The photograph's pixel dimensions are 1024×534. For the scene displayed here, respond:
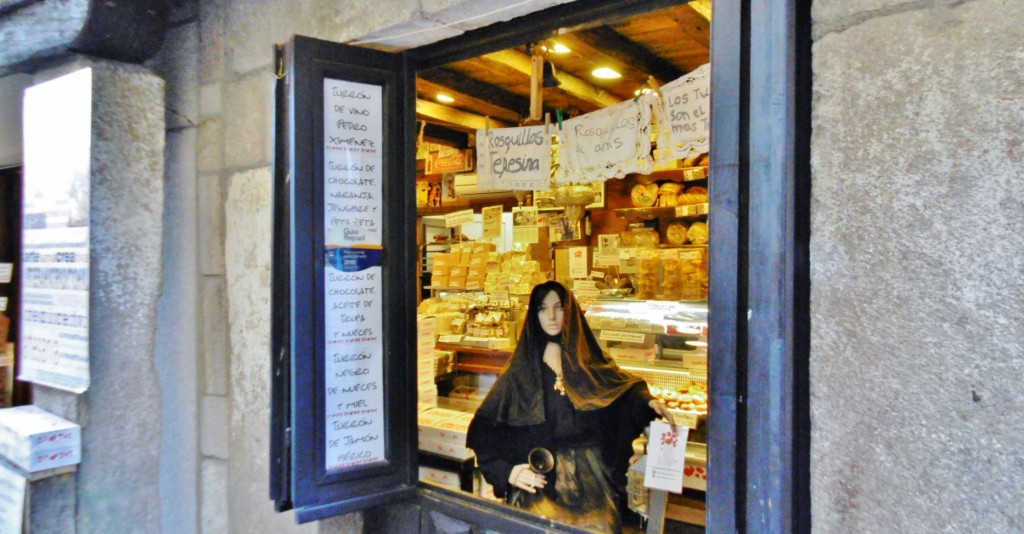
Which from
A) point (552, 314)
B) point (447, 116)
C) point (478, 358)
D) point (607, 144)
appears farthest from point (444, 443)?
point (447, 116)

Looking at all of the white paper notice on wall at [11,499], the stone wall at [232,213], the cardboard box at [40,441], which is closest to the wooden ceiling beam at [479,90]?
the stone wall at [232,213]

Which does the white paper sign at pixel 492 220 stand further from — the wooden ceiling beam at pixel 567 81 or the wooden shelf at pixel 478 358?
the wooden shelf at pixel 478 358

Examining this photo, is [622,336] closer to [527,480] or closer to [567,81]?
[527,480]

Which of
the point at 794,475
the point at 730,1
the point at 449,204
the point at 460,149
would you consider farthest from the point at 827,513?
the point at 449,204

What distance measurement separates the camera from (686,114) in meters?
2.80

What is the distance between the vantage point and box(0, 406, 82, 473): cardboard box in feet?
9.01

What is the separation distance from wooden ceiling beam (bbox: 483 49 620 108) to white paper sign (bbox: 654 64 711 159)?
3.36 ft

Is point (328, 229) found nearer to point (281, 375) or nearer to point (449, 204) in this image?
point (281, 375)

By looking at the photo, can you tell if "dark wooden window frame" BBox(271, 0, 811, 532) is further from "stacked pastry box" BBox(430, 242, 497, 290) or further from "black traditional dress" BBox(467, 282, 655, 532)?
"stacked pastry box" BBox(430, 242, 497, 290)

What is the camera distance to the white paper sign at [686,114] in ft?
9.00

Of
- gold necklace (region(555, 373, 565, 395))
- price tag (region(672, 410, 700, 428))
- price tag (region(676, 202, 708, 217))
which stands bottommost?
price tag (region(672, 410, 700, 428))

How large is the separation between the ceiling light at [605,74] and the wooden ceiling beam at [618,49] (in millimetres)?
157

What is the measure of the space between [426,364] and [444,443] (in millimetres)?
591

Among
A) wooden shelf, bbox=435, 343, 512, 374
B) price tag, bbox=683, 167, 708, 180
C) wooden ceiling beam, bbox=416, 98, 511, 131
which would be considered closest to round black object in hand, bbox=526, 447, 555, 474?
wooden shelf, bbox=435, 343, 512, 374
